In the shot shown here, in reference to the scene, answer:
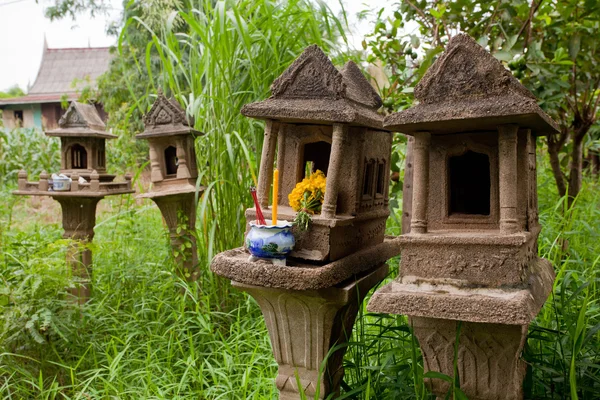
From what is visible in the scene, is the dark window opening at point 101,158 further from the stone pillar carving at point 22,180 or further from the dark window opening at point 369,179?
the dark window opening at point 369,179

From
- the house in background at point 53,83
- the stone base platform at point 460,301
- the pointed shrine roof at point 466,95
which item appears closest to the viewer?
the stone base platform at point 460,301

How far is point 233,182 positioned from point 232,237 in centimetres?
37

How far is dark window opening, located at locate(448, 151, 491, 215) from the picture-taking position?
7.32 ft

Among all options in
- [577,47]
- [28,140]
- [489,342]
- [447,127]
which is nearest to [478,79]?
[447,127]

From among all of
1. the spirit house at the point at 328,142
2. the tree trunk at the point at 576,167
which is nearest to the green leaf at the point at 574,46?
the tree trunk at the point at 576,167

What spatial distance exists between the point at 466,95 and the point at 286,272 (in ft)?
3.01

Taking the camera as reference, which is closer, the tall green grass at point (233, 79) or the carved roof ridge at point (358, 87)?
the carved roof ridge at point (358, 87)

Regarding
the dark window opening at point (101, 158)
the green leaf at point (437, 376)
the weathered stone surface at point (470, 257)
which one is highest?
the dark window opening at point (101, 158)

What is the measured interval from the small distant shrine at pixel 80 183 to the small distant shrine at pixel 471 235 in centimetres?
275

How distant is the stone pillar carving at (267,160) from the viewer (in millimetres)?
2393

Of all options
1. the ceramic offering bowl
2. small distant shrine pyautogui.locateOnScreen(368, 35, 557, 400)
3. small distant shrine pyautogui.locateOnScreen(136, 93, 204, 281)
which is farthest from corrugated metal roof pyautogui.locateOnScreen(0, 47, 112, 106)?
small distant shrine pyautogui.locateOnScreen(368, 35, 557, 400)

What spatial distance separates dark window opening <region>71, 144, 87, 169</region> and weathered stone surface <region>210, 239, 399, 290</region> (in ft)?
8.65

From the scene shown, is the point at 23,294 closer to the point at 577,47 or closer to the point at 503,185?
the point at 503,185

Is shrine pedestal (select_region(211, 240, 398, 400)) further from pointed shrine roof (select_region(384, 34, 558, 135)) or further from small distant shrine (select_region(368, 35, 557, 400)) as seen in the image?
pointed shrine roof (select_region(384, 34, 558, 135))
